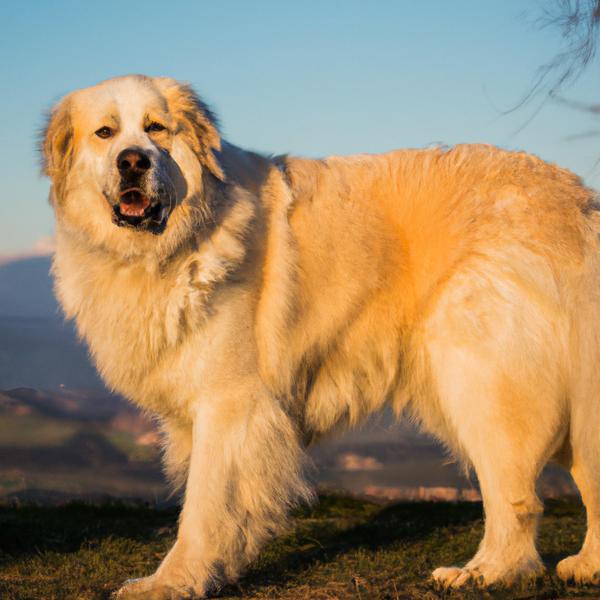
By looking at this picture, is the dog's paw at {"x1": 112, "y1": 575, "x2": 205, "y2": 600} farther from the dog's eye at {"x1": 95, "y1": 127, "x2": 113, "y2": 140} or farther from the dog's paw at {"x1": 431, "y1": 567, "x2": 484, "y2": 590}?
the dog's eye at {"x1": 95, "y1": 127, "x2": 113, "y2": 140}

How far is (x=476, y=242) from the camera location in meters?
4.55

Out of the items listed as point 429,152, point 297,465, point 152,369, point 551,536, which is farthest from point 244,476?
point 551,536

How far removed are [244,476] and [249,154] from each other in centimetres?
189

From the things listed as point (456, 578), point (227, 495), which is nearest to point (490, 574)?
point (456, 578)

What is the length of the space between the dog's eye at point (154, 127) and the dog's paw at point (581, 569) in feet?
10.3

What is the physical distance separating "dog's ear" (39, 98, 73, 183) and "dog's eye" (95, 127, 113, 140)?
221 mm

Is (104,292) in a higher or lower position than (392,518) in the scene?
higher

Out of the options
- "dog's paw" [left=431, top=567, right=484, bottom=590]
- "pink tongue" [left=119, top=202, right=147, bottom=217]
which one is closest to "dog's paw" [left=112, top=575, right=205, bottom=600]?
"dog's paw" [left=431, top=567, right=484, bottom=590]

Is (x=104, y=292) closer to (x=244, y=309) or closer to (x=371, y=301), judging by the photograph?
(x=244, y=309)

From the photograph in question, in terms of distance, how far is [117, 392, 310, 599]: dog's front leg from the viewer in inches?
163

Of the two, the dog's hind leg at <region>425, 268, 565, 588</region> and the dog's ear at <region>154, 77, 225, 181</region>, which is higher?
the dog's ear at <region>154, 77, 225, 181</region>

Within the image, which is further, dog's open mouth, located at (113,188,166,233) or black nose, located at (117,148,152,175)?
dog's open mouth, located at (113,188,166,233)

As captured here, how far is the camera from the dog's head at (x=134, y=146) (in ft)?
13.7

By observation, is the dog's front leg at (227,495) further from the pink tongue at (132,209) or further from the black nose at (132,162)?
the black nose at (132,162)
